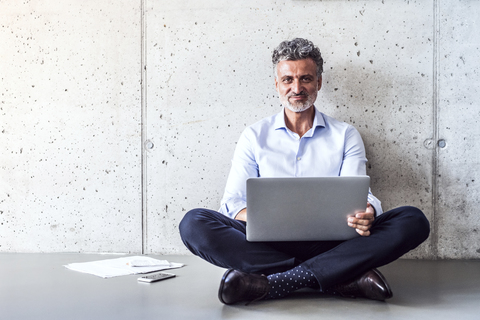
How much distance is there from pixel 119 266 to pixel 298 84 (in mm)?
1438

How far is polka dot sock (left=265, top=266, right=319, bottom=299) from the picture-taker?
168 cm

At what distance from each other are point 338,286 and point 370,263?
17 cm

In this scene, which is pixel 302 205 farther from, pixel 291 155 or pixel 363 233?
pixel 291 155

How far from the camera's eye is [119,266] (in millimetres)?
2309

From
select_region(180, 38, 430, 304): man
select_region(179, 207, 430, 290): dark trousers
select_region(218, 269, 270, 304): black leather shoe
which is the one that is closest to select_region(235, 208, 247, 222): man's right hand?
select_region(180, 38, 430, 304): man

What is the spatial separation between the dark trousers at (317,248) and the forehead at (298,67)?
93 centimetres

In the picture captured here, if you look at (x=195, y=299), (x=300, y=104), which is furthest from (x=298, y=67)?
(x=195, y=299)

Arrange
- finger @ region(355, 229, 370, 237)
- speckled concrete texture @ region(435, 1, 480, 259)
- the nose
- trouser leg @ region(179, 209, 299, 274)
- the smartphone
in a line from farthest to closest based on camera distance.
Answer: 1. speckled concrete texture @ region(435, 1, 480, 259)
2. the nose
3. the smartphone
4. trouser leg @ region(179, 209, 299, 274)
5. finger @ region(355, 229, 370, 237)

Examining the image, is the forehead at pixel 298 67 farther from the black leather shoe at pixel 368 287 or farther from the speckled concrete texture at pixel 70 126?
the black leather shoe at pixel 368 287

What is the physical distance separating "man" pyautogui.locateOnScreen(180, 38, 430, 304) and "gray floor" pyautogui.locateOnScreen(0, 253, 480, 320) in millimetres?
88

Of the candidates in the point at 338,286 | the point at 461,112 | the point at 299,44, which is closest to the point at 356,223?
the point at 338,286

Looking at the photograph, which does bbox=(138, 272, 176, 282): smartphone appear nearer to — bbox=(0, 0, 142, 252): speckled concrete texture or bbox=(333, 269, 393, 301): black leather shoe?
bbox=(0, 0, 142, 252): speckled concrete texture

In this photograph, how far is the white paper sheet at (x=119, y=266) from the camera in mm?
2176

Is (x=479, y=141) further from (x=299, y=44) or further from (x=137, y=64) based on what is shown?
(x=137, y=64)
